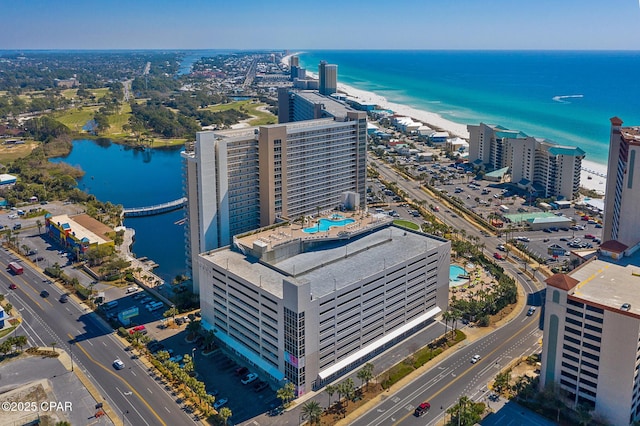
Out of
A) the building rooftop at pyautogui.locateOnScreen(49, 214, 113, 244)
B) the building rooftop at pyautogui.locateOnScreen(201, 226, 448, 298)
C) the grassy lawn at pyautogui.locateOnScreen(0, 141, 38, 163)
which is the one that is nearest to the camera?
the building rooftop at pyautogui.locateOnScreen(201, 226, 448, 298)

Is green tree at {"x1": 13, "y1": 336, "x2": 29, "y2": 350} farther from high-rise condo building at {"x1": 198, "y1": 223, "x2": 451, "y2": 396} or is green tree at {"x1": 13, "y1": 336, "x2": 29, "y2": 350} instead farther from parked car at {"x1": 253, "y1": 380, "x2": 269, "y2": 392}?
parked car at {"x1": 253, "y1": 380, "x2": 269, "y2": 392}

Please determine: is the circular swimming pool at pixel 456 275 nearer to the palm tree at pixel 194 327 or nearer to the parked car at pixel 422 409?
the parked car at pixel 422 409

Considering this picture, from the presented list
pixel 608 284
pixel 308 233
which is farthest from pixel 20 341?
pixel 608 284

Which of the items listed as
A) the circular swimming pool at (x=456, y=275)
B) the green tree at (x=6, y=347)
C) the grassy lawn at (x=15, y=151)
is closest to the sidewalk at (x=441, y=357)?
the circular swimming pool at (x=456, y=275)

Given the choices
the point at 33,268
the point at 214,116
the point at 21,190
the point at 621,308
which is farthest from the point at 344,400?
the point at 214,116

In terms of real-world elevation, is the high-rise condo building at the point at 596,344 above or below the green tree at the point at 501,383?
above

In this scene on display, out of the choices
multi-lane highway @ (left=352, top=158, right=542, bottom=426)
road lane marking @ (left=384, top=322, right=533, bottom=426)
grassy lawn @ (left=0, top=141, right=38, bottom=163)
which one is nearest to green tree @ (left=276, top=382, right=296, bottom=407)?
multi-lane highway @ (left=352, top=158, right=542, bottom=426)

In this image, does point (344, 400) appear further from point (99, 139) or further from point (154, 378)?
point (99, 139)
